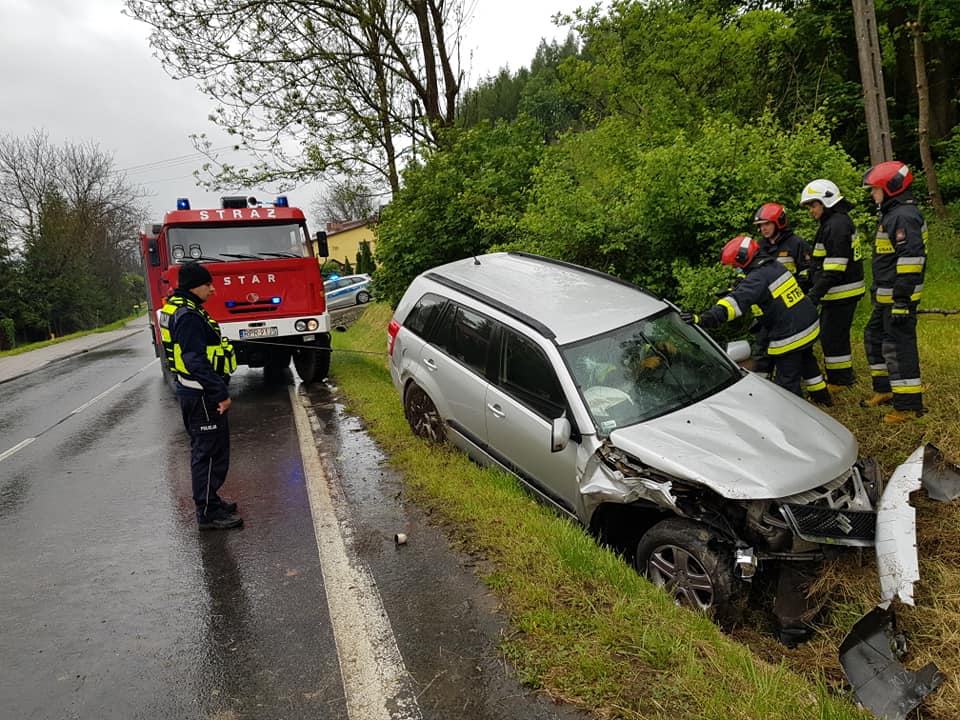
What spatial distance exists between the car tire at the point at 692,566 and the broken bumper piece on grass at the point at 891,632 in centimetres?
62

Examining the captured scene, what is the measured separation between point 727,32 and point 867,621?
16384 millimetres

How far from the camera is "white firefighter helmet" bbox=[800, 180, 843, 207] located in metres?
5.50

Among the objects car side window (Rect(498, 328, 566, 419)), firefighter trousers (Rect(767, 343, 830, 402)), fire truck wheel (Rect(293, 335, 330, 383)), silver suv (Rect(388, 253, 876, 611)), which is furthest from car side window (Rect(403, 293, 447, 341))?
fire truck wheel (Rect(293, 335, 330, 383))

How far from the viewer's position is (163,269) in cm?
962

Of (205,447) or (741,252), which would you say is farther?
(741,252)

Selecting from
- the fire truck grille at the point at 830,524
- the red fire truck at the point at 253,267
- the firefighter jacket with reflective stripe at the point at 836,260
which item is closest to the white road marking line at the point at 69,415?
the red fire truck at the point at 253,267

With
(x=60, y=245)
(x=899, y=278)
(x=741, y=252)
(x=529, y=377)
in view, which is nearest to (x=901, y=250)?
(x=899, y=278)

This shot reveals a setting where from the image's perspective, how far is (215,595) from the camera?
3.93 m

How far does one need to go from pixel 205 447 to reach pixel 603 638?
329 centimetres

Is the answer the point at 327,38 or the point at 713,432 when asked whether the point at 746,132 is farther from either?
the point at 327,38

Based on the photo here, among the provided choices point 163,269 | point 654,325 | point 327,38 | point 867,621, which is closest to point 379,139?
point 327,38

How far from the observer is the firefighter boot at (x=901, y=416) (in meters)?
5.05

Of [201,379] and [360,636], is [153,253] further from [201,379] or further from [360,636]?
Answer: [360,636]

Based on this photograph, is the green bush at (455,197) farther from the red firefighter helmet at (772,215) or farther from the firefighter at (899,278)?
the firefighter at (899,278)
